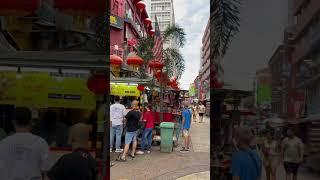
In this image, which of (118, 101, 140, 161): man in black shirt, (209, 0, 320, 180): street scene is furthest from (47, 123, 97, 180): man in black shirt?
(118, 101, 140, 161): man in black shirt

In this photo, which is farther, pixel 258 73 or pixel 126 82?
pixel 126 82

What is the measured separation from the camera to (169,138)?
41.3 feet

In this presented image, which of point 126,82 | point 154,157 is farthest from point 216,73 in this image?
point 126,82

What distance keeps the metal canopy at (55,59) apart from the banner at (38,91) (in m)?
0.10

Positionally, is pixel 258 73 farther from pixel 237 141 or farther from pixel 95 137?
pixel 95 137

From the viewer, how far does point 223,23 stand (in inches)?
148

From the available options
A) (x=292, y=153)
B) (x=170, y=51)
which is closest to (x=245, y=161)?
(x=292, y=153)

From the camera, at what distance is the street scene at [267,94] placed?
3.62 m

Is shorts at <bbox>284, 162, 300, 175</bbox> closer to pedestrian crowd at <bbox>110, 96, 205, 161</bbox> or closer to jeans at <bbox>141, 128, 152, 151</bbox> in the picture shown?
pedestrian crowd at <bbox>110, 96, 205, 161</bbox>

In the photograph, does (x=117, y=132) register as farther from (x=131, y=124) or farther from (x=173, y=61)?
(x=173, y=61)

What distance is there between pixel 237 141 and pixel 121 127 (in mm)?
7588

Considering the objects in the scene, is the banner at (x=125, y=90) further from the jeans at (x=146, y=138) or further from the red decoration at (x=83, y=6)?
the red decoration at (x=83, y=6)

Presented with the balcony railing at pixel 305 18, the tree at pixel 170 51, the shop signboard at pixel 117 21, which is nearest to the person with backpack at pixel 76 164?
the balcony railing at pixel 305 18

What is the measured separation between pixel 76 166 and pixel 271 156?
1.66 meters
